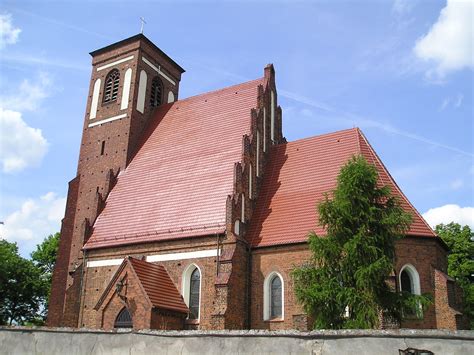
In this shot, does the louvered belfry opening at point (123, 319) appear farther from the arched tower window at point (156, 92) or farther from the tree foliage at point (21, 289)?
the tree foliage at point (21, 289)

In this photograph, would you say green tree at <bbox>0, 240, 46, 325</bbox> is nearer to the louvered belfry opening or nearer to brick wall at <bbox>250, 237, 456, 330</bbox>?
the louvered belfry opening

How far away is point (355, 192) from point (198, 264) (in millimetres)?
6980

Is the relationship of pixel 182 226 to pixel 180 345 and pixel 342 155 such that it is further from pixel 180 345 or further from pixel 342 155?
pixel 180 345

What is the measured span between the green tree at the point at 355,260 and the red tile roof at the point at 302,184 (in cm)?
329

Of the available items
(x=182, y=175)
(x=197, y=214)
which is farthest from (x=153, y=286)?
(x=182, y=175)

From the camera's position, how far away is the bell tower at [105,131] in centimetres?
2184

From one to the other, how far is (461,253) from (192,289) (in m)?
19.2

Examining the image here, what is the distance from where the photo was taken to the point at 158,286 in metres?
17.6

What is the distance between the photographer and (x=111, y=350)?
364 inches

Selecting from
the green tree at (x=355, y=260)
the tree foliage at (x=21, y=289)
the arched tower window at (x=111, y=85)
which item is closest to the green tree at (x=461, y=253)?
the green tree at (x=355, y=260)

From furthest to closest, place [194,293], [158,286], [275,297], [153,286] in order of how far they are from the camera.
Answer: [194,293], [158,286], [275,297], [153,286]

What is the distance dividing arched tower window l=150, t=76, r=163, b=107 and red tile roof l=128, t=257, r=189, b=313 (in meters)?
11.5

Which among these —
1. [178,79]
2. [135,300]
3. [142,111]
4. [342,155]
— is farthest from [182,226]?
[178,79]

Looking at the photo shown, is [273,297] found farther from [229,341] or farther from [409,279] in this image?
[229,341]
